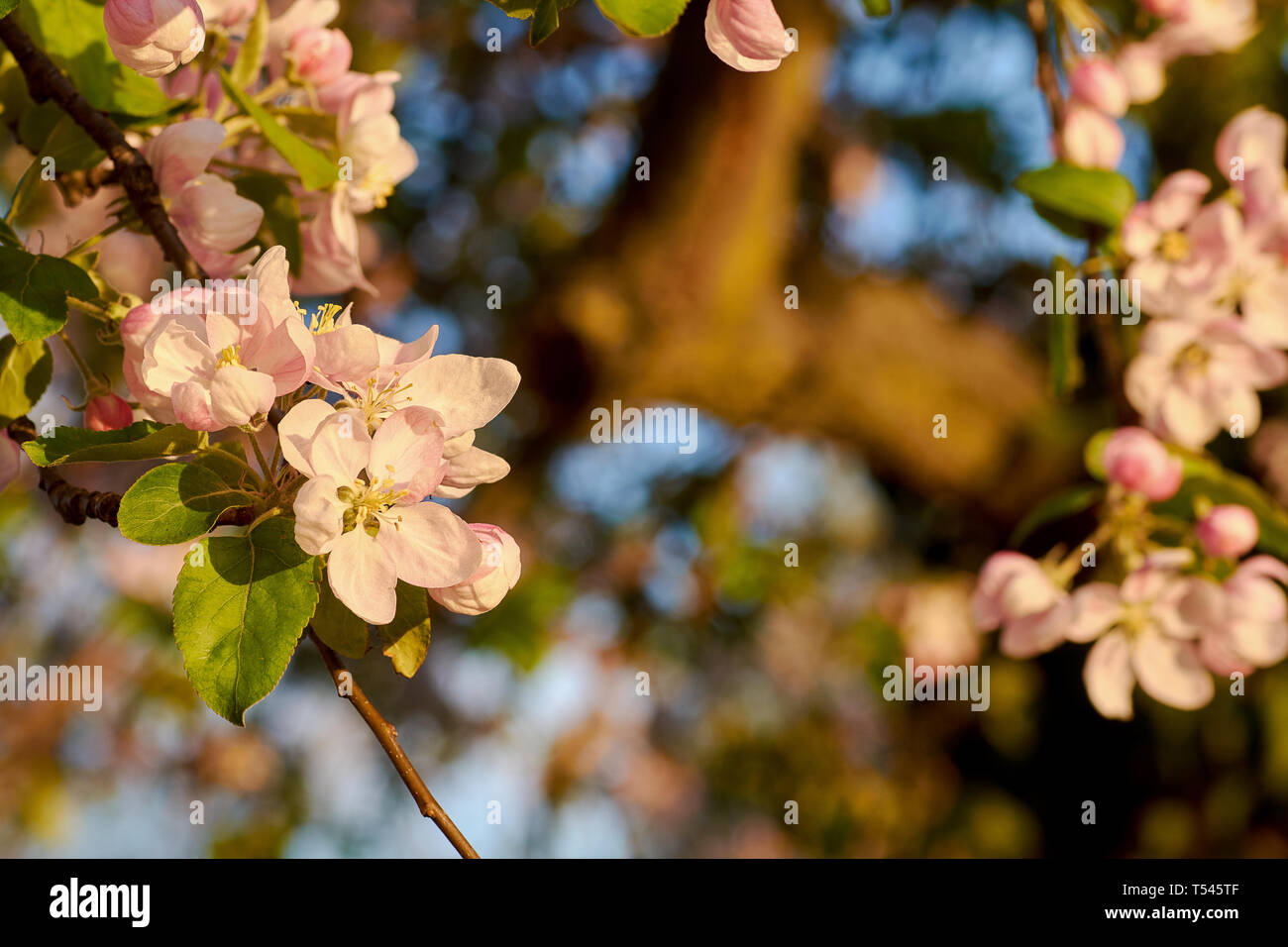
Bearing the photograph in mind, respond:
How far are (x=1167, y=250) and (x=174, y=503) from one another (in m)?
0.92

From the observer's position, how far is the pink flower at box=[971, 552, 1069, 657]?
1.05 m

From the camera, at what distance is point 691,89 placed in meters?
2.06

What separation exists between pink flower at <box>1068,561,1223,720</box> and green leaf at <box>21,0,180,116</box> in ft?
3.02

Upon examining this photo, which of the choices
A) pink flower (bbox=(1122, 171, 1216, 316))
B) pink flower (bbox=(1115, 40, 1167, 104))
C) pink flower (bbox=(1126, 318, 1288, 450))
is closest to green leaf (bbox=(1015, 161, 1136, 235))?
pink flower (bbox=(1122, 171, 1216, 316))

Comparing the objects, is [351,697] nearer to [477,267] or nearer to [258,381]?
[258,381]

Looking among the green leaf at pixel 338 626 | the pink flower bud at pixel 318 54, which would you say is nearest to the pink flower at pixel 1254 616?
the green leaf at pixel 338 626

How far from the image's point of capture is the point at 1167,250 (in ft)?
3.36

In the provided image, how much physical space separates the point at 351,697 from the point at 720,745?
2673 millimetres

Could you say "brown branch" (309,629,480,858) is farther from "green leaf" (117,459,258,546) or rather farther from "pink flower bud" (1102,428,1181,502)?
"pink flower bud" (1102,428,1181,502)

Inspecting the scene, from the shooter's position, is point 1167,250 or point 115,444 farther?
point 1167,250

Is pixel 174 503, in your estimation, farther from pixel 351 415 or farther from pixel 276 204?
pixel 276 204

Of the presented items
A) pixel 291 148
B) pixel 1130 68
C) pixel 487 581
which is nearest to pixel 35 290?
pixel 291 148
